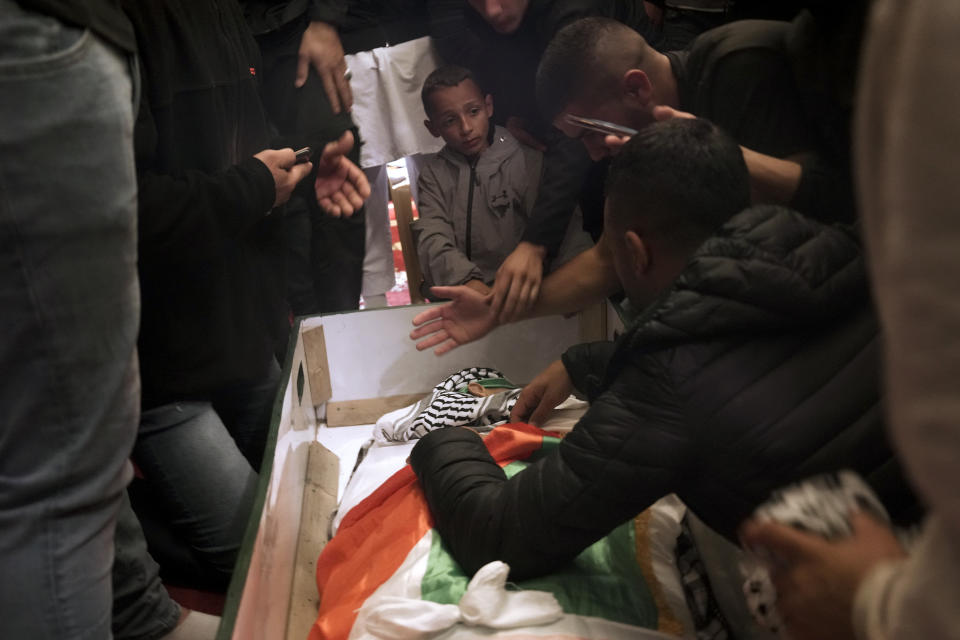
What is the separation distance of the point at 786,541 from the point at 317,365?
3.64 ft

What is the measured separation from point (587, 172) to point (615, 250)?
0.80 ft

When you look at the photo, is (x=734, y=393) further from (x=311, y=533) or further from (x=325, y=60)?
(x=325, y=60)

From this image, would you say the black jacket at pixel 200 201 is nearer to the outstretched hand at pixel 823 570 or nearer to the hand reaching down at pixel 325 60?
the hand reaching down at pixel 325 60

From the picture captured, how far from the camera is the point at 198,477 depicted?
3.40 feet

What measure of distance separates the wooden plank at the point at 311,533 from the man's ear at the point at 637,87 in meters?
0.71

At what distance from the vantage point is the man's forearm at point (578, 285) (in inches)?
45.1

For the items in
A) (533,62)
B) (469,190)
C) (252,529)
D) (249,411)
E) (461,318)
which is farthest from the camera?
(469,190)

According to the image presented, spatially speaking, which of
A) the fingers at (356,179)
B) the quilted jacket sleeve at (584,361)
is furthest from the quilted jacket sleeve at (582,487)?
the fingers at (356,179)

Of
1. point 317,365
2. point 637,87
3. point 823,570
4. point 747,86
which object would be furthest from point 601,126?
point 317,365

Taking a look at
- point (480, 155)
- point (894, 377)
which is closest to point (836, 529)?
point (894, 377)

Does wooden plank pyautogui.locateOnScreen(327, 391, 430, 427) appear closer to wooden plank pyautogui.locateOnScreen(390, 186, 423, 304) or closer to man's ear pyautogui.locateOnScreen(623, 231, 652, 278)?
wooden plank pyautogui.locateOnScreen(390, 186, 423, 304)

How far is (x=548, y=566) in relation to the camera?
81 cm

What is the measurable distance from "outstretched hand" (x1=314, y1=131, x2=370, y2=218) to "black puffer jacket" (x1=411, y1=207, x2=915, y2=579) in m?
0.67

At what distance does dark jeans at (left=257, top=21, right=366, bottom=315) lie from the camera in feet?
4.10
